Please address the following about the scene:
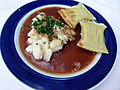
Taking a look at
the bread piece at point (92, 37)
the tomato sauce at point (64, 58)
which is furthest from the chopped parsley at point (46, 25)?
the bread piece at point (92, 37)

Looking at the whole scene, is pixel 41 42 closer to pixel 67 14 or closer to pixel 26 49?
pixel 26 49

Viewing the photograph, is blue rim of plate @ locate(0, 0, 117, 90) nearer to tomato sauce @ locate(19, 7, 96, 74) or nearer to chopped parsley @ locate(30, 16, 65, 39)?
tomato sauce @ locate(19, 7, 96, 74)

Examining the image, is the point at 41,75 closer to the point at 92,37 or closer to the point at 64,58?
the point at 64,58

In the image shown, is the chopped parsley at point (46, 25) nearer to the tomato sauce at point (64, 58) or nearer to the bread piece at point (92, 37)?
the tomato sauce at point (64, 58)

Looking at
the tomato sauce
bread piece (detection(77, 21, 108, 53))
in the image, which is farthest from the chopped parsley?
bread piece (detection(77, 21, 108, 53))

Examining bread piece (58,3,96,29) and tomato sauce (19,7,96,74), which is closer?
tomato sauce (19,7,96,74)

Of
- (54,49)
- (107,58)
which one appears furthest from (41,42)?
(107,58)

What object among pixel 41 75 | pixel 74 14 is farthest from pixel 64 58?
pixel 74 14

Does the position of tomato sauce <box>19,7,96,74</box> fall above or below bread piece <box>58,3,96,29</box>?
below
